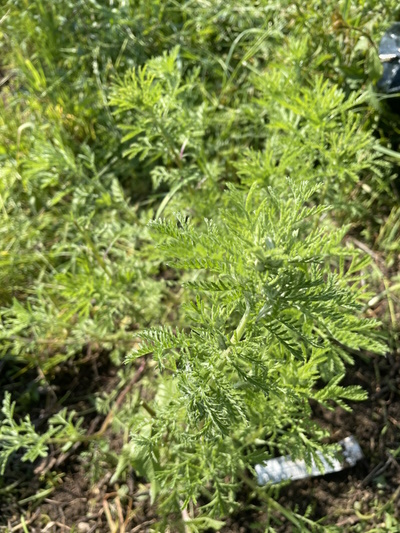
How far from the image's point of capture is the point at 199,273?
212cm

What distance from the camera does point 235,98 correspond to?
262 cm

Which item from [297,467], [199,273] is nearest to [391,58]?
[199,273]

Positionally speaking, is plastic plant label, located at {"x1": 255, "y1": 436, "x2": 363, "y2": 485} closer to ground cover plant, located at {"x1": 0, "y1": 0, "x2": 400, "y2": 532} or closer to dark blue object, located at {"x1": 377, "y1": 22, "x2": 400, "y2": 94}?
ground cover plant, located at {"x1": 0, "y1": 0, "x2": 400, "y2": 532}

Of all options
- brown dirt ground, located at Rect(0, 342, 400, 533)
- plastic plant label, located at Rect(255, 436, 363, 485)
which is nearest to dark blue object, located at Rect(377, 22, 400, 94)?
brown dirt ground, located at Rect(0, 342, 400, 533)

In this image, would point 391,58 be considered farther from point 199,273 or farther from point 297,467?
point 297,467

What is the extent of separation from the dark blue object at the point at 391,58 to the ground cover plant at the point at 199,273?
0.05 m

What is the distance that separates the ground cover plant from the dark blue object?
0.05m

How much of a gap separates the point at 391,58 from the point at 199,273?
1140 mm

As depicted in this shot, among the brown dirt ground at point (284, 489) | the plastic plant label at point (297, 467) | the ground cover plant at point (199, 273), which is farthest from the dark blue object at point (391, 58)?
the plastic plant label at point (297, 467)

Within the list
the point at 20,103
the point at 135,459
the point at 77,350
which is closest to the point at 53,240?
the point at 77,350

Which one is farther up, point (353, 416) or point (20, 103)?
point (20, 103)

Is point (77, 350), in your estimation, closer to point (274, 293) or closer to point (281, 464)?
point (281, 464)

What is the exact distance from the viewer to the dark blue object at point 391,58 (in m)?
2.07

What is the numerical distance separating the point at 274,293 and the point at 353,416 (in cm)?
108
